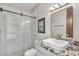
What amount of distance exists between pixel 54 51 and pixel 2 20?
106cm

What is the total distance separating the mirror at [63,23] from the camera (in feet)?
4.99

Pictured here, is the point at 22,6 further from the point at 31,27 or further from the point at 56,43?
the point at 56,43

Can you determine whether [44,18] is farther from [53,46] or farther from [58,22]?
[53,46]

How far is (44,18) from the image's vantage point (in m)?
1.69

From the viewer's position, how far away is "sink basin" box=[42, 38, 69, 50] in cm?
153

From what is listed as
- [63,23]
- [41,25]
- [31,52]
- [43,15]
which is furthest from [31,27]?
[63,23]

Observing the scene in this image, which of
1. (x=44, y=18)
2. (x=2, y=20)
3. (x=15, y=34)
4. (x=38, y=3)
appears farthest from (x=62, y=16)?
(x=2, y=20)

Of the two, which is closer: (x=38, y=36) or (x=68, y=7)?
(x=68, y=7)

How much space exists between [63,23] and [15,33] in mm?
886

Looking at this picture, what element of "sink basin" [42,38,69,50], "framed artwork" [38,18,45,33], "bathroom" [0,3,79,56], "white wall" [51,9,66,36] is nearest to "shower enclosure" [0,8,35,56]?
"bathroom" [0,3,79,56]

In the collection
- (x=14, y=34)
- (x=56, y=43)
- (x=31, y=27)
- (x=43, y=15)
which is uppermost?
(x=43, y=15)

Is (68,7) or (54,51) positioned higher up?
(68,7)

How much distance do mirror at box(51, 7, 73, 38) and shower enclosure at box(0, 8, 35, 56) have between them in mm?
395

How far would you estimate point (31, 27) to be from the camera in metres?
1.71
